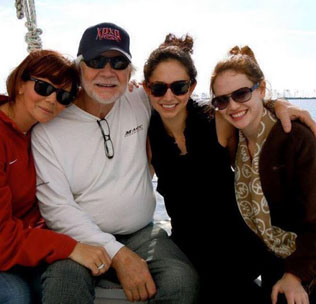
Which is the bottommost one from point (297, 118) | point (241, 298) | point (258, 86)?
point (241, 298)

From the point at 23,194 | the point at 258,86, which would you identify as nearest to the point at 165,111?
the point at 258,86

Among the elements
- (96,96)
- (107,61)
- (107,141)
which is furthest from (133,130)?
(107,61)

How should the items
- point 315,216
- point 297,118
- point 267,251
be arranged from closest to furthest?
point 315,216, point 297,118, point 267,251

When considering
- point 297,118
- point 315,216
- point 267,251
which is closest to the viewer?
point 315,216

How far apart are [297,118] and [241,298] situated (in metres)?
1.22

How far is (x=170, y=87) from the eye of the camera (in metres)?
2.48

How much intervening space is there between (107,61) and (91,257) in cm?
129

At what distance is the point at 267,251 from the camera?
247cm

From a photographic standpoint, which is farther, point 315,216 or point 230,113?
point 230,113

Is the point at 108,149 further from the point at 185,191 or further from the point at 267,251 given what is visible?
the point at 267,251

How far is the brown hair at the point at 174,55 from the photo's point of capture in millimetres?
2504

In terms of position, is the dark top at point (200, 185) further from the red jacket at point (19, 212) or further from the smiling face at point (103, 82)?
the red jacket at point (19, 212)

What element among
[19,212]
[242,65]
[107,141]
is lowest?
[19,212]

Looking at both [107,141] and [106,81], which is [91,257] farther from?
[106,81]
